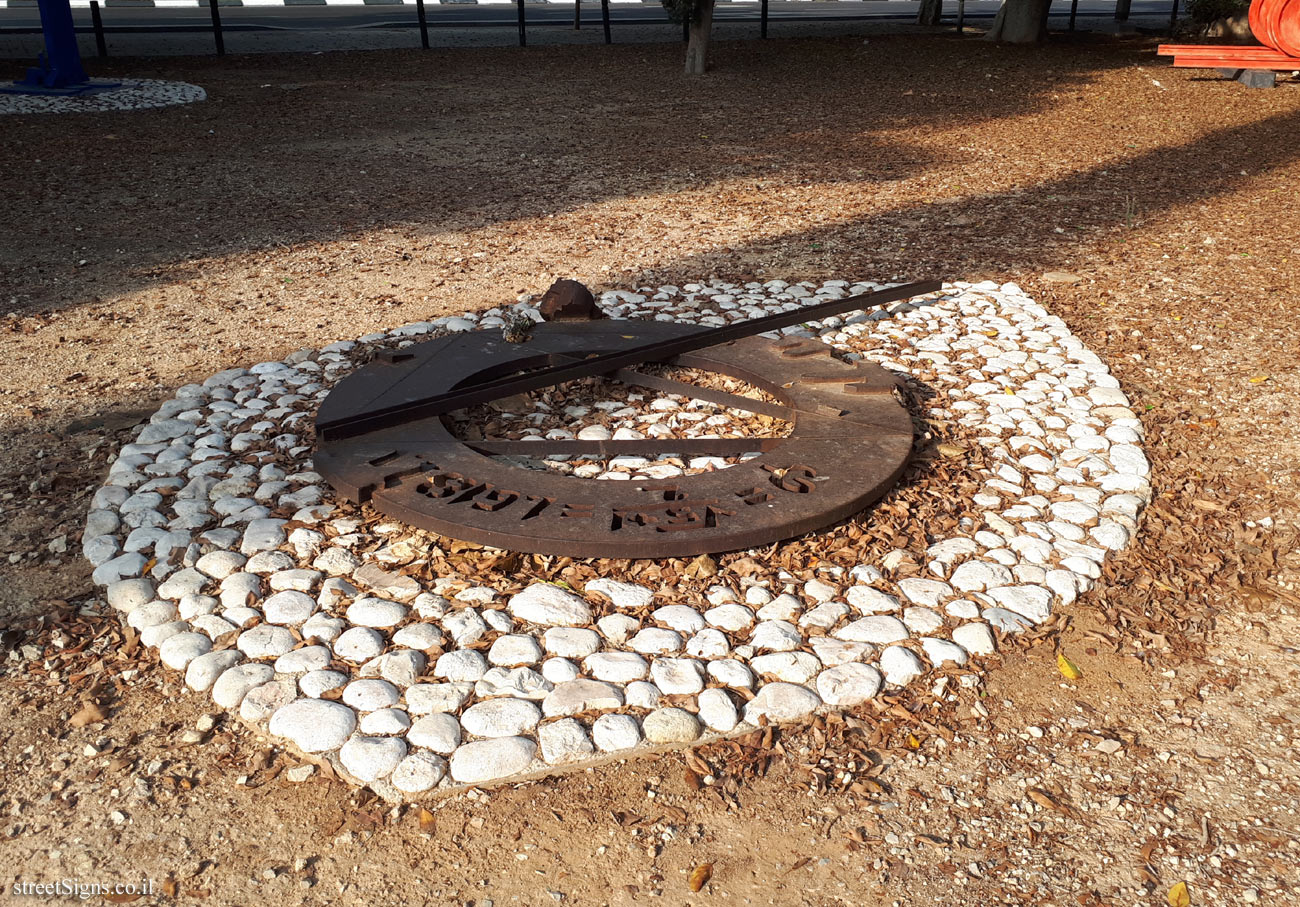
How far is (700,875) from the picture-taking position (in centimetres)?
212

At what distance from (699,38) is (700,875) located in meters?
11.8

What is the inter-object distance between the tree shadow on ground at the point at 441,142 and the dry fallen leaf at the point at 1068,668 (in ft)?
16.0

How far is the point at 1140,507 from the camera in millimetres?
3455

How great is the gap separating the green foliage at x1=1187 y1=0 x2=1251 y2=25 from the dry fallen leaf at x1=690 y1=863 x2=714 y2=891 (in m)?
15.2

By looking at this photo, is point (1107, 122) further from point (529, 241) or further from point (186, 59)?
point (186, 59)

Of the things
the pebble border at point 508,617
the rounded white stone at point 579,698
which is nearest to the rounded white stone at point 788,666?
the pebble border at point 508,617

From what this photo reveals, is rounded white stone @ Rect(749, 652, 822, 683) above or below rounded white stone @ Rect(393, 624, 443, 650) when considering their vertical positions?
below

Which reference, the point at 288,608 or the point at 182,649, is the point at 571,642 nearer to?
the point at 288,608

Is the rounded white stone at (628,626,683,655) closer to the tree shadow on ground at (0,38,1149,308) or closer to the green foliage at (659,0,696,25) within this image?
the tree shadow on ground at (0,38,1149,308)

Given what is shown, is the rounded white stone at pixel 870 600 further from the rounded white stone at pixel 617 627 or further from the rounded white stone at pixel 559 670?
the rounded white stone at pixel 559 670

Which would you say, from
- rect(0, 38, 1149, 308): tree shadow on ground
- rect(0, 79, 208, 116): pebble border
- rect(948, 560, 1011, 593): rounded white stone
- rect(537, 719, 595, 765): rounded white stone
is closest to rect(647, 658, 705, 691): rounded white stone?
rect(537, 719, 595, 765): rounded white stone

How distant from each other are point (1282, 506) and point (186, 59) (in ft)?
44.7

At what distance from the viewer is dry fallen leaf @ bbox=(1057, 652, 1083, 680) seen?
2.71 meters

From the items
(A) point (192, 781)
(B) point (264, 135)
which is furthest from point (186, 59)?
(A) point (192, 781)
